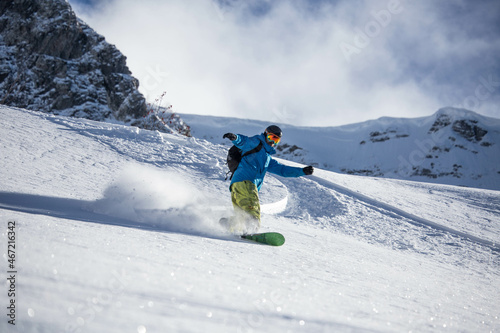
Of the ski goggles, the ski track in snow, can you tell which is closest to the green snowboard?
the ski goggles

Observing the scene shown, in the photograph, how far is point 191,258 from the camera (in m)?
1.65

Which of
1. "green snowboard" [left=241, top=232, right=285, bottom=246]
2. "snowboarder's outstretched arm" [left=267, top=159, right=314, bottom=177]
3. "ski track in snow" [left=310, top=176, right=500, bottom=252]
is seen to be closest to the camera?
"green snowboard" [left=241, top=232, right=285, bottom=246]

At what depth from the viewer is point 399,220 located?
19.9 ft

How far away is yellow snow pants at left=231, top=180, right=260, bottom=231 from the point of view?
325cm

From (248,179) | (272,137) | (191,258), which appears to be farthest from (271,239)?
Result: (272,137)

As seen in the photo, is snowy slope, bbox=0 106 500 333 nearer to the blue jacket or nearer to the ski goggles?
the blue jacket

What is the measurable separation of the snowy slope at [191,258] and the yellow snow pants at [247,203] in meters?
0.35

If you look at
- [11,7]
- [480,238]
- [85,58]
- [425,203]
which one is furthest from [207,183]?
[11,7]

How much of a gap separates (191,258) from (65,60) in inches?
1943

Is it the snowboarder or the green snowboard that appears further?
the snowboarder

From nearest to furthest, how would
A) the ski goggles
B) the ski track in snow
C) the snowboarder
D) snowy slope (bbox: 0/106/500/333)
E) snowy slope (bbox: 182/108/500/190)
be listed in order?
snowy slope (bbox: 0/106/500/333), the snowboarder, the ski goggles, the ski track in snow, snowy slope (bbox: 182/108/500/190)

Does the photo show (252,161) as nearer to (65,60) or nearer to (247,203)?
(247,203)

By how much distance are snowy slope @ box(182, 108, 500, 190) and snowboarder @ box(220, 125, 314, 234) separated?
40.1 meters

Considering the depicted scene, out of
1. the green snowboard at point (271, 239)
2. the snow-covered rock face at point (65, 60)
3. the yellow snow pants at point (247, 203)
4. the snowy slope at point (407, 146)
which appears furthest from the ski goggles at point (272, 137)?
the snowy slope at point (407, 146)
